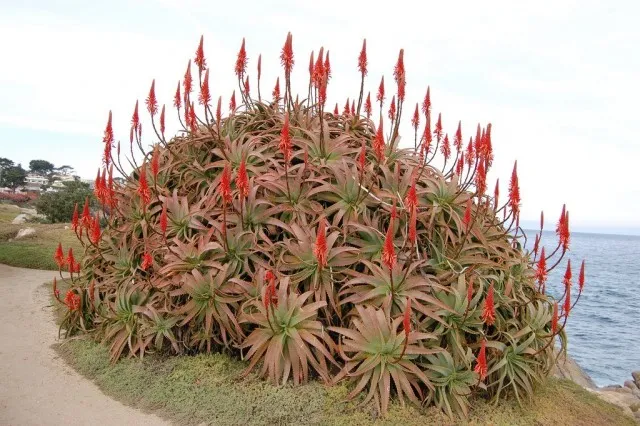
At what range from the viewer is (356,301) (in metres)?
4.99

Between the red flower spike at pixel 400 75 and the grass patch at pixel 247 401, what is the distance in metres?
2.95

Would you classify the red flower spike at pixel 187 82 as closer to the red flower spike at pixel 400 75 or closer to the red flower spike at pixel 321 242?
the red flower spike at pixel 400 75

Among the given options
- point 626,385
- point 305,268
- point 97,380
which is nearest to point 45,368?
point 97,380

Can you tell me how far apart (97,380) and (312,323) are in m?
2.46

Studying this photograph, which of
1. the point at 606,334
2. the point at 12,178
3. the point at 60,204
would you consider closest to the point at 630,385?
the point at 606,334

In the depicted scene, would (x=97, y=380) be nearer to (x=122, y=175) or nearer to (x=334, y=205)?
(x=122, y=175)

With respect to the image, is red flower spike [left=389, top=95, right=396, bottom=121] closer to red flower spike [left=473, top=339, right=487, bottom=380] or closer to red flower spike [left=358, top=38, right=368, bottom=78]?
red flower spike [left=358, top=38, right=368, bottom=78]

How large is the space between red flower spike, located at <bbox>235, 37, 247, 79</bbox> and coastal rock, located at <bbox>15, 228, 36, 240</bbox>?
40.8 ft

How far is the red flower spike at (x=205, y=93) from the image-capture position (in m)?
5.88

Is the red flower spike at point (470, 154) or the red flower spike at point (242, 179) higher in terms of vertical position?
the red flower spike at point (470, 154)

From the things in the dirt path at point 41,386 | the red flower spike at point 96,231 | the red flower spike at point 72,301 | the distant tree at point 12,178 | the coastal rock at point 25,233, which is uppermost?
the distant tree at point 12,178

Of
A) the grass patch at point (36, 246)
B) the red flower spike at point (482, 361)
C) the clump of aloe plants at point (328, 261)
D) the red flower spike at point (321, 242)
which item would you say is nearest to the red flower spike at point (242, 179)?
the clump of aloe plants at point (328, 261)

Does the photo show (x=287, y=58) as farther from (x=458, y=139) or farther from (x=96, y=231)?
(x=96, y=231)

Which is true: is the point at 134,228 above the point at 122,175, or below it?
below
